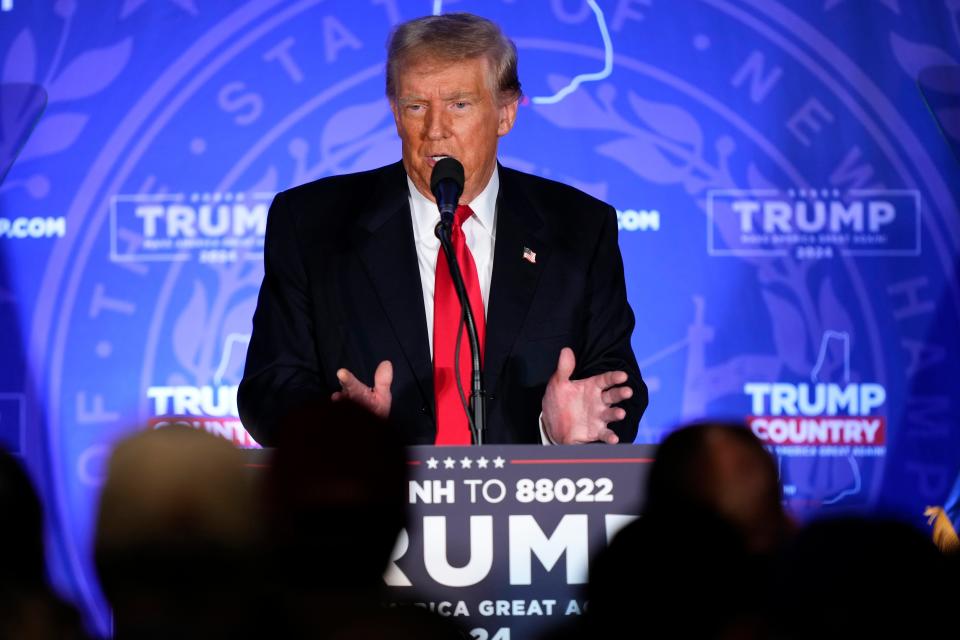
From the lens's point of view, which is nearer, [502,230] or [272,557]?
[272,557]

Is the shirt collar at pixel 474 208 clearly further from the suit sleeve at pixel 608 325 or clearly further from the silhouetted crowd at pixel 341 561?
the silhouetted crowd at pixel 341 561

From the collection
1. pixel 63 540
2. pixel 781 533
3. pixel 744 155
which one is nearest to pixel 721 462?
pixel 781 533

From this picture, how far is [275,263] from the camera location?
347cm

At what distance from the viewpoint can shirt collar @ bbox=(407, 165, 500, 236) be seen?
3557mm

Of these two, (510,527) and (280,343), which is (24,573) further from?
(280,343)

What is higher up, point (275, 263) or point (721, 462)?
point (275, 263)

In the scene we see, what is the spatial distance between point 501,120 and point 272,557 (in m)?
2.29

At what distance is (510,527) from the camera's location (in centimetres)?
235

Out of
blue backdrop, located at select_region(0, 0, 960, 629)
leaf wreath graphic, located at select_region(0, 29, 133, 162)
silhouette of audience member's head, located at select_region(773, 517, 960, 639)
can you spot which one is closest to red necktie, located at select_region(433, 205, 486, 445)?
blue backdrop, located at select_region(0, 0, 960, 629)

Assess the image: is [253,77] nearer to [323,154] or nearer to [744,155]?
[323,154]

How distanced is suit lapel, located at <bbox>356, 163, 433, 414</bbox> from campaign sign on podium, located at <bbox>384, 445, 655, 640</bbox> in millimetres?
870

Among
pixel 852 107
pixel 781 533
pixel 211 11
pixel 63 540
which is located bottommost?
pixel 63 540

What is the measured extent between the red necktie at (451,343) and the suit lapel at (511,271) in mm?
52

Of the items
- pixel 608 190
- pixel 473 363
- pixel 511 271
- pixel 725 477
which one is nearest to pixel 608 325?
pixel 511 271
